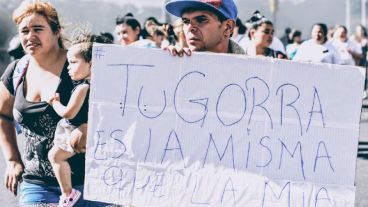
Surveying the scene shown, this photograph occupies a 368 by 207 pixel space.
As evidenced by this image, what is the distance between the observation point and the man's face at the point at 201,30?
10.5ft

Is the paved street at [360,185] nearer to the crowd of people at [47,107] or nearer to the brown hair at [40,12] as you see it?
the crowd of people at [47,107]

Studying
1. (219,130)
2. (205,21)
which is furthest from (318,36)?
(219,130)

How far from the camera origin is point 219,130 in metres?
3.13

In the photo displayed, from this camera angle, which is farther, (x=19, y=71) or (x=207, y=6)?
(x=19, y=71)

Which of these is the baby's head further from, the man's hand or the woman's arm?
the man's hand

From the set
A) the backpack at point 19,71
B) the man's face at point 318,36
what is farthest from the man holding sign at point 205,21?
the man's face at point 318,36

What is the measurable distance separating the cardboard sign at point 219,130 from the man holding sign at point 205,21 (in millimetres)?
106

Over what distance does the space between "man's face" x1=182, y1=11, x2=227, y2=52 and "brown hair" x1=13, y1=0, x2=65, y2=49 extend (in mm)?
706

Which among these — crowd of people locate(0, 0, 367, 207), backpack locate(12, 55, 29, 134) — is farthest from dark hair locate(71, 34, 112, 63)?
backpack locate(12, 55, 29, 134)

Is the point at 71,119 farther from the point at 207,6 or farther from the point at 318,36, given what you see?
the point at 318,36

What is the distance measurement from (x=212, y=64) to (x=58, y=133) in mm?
826

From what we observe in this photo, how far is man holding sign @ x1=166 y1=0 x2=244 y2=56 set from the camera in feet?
10.5

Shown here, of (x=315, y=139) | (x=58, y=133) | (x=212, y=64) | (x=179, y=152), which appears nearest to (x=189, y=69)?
(x=212, y=64)

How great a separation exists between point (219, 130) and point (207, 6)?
0.47 metres
